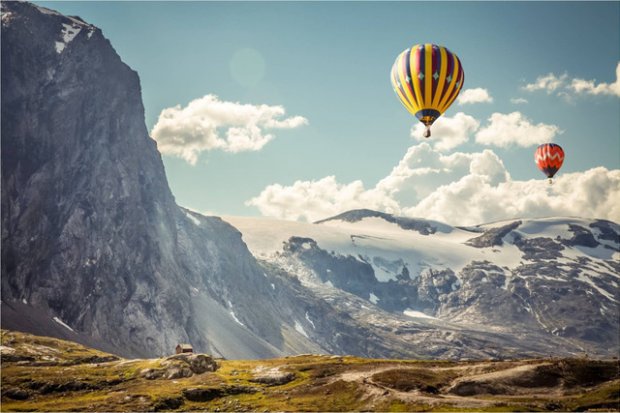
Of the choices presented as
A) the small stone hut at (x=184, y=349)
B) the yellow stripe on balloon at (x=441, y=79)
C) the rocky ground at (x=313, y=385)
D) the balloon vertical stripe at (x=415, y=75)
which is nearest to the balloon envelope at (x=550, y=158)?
the rocky ground at (x=313, y=385)

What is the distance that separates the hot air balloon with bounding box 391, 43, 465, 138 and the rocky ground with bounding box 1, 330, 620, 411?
45259 millimetres

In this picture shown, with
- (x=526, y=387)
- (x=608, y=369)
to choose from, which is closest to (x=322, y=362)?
(x=526, y=387)

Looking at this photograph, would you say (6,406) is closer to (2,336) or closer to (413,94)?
(2,336)

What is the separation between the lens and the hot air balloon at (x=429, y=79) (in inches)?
4232

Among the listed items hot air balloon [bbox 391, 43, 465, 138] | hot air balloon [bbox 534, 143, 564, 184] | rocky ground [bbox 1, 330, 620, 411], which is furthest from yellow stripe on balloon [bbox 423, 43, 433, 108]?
hot air balloon [bbox 534, 143, 564, 184]

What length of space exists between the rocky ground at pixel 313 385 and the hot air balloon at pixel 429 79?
4526 cm

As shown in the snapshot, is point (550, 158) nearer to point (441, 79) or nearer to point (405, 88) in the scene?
point (441, 79)

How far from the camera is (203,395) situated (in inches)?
4766

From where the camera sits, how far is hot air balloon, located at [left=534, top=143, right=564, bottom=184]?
163 m

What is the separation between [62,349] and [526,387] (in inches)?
5801

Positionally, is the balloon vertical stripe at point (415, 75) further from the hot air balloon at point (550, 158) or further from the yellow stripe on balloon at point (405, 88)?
the hot air balloon at point (550, 158)

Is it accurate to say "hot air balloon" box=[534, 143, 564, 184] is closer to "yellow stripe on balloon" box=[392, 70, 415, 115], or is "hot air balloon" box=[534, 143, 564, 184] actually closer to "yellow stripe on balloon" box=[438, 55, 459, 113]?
"yellow stripe on balloon" box=[438, 55, 459, 113]

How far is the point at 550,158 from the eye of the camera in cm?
16288

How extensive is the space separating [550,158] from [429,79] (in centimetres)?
7107
